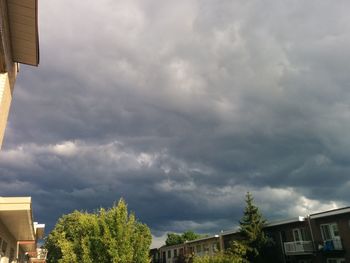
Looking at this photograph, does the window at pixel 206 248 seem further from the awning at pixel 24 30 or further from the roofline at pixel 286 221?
the awning at pixel 24 30

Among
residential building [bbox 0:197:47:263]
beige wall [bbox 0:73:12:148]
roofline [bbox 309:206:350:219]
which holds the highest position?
roofline [bbox 309:206:350:219]

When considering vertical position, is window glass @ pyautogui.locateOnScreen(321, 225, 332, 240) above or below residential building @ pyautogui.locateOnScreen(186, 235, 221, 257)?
below

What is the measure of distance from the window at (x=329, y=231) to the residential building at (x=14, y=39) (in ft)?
109

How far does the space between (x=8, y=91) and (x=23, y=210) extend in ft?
17.2

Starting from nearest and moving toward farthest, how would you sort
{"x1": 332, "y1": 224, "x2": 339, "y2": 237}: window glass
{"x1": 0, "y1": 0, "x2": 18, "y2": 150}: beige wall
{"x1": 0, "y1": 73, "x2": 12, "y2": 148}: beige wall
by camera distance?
{"x1": 0, "y1": 0, "x2": 18, "y2": 150}: beige wall < {"x1": 0, "y1": 73, "x2": 12, "y2": 148}: beige wall < {"x1": 332, "y1": 224, "x2": 339, "y2": 237}: window glass

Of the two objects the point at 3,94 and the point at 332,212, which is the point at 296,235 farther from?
the point at 3,94

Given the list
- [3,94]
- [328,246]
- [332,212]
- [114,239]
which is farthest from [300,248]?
[3,94]

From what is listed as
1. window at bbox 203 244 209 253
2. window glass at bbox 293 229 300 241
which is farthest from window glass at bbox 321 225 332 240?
window at bbox 203 244 209 253

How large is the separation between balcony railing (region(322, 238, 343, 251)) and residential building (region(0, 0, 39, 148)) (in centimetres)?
3299

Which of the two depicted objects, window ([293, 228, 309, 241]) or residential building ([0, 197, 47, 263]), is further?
window ([293, 228, 309, 241])

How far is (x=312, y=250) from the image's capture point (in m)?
34.8

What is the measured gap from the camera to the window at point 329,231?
33.2m

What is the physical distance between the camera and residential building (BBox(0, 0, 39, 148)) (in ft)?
20.4

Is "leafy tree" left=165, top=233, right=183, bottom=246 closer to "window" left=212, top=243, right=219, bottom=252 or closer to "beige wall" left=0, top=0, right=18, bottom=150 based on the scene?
"window" left=212, top=243, right=219, bottom=252
